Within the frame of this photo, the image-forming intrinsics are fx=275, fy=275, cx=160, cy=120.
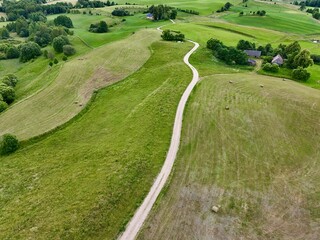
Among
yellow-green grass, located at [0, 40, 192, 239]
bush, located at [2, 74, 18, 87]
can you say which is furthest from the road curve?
bush, located at [2, 74, 18, 87]

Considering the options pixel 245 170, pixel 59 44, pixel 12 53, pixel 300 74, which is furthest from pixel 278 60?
pixel 12 53

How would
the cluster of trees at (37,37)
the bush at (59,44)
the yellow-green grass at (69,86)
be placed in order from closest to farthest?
the yellow-green grass at (69,86)
the bush at (59,44)
the cluster of trees at (37,37)

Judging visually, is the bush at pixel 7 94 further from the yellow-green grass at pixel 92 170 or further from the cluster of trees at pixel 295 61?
the cluster of trees at pixel 295 61

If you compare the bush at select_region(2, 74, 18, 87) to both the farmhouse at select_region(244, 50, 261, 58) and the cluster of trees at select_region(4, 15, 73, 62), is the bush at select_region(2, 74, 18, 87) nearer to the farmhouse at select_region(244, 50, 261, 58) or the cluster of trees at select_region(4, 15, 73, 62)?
the cluster of trees at select_region(4, 15, 73, 62)

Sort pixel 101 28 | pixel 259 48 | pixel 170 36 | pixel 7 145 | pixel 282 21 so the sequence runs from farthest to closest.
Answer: pixel 282 21 → pixel 101 28 → pixel 170 36 → pixel 259 48 → pixel 7 145

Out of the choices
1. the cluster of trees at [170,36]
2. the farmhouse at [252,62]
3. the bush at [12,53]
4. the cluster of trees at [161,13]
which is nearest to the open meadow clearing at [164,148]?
the farmhouse at [252,62]

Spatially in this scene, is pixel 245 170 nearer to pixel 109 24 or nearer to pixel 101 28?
pixel 101 28
